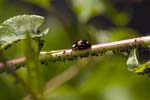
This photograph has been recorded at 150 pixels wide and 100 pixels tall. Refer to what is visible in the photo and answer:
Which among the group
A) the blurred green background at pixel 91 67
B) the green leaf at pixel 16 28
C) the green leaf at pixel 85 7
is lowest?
the blurred green background at pixel 91 67

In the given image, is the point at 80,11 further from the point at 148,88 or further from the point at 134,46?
the point at 134,46

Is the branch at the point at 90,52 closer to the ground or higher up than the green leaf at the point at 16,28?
closer to the ground

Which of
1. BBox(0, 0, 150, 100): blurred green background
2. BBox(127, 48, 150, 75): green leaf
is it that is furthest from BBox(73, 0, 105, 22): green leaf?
BBox(127, 48, 150, 75): green leaf

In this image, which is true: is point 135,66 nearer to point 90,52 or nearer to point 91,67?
point 90,52

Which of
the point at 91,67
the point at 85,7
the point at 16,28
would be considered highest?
the point at 16,28

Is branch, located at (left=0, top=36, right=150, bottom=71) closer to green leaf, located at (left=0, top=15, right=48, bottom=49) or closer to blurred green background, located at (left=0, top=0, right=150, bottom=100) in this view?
green leaf, located at (left=0, top=15, right=48, bottom=49)

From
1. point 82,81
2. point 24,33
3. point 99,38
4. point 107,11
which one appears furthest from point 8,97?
point 24,33

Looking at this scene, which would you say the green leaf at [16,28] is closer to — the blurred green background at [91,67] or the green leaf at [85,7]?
the blurred green background at [91,67]

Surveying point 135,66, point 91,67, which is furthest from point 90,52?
point 91,67

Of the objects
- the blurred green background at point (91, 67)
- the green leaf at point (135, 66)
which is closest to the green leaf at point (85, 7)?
the blurred green background at point (91, 67)
